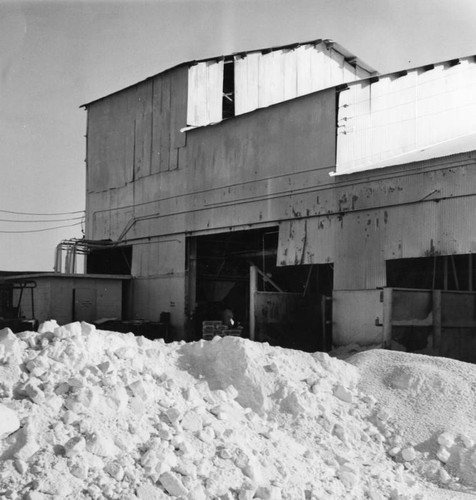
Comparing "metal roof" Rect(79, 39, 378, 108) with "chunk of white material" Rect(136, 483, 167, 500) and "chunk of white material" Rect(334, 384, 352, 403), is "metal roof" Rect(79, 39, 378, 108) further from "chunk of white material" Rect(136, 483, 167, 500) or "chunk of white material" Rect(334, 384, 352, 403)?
"chunk of white material" Rect(136, 483, 167, 500)

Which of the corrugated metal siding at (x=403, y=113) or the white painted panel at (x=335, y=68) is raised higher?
the white painted panel at (x=335, y=68)

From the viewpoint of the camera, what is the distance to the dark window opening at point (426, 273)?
48.8 ft

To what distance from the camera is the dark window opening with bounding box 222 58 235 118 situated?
21438 millimetres

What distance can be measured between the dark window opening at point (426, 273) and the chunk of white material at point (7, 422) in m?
11.0

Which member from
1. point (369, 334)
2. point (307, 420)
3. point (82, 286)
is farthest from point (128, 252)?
point (307, 420)

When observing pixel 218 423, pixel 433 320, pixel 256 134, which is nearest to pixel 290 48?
pixel 256 134

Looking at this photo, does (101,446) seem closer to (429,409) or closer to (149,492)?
(149,492)

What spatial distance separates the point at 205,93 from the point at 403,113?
7.46 metres

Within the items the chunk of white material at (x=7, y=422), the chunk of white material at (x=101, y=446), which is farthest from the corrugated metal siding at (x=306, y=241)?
the chunk of white material at (x=7, y=422)

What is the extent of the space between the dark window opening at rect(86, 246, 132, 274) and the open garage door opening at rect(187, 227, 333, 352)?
450 cm

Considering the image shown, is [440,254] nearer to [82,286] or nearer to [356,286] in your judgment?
[356,286]

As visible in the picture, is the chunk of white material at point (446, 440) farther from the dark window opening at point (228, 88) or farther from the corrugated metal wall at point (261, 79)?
the dark window opening at point (228, 88)

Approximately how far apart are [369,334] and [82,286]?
401 inches

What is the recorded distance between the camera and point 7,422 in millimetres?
5027
